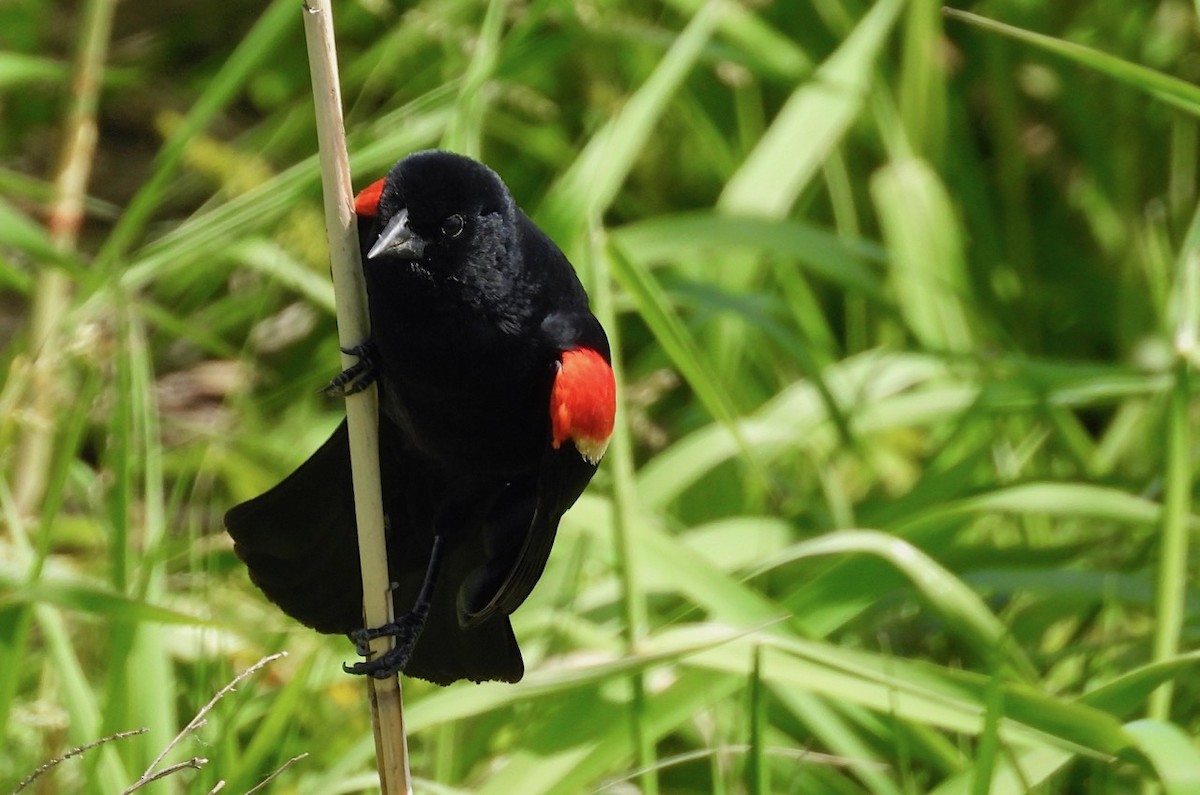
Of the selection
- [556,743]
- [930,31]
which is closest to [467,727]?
[556,743]

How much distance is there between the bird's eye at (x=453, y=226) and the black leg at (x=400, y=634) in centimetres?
38

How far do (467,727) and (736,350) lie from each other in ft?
3.31

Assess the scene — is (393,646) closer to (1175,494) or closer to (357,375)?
(357,375)

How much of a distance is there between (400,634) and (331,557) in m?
0.12

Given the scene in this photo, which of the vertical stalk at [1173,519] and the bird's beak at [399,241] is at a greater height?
the bird's beak at [399,241]

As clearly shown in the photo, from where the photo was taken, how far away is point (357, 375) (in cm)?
139

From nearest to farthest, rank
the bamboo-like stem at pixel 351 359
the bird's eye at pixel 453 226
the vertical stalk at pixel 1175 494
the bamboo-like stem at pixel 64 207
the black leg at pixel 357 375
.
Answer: the bamboo-like stem at pixel 351 359 → the black leg at pixel 357 375 → the bird's eye at pixel 453 226 → the vertical stalk at pixel 1175 494 → the bamboo-like stem at pixel 64 207

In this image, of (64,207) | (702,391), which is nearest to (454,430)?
(702,391)

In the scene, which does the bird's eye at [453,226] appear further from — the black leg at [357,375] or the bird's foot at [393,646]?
the bird's foot at [393,646]

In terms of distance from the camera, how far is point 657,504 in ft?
7.25

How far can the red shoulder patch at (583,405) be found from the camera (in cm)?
143

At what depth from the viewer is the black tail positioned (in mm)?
1531

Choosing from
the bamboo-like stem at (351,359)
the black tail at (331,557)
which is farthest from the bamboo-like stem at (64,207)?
the bamboo-like stem at (351,359)

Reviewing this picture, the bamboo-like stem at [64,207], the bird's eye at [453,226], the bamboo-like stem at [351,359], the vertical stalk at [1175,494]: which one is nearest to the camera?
the bamboo-like stem at [351,359]
